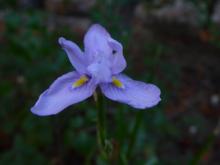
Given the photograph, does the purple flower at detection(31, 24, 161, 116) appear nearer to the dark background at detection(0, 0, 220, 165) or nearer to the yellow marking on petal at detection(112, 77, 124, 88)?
the yellow marking on petal at detection(112, 77, 124, 88)

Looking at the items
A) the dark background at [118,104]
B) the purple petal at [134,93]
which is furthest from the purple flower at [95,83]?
the dark background at [118,104]

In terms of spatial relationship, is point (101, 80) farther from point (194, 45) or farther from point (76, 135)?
point (194, 45)

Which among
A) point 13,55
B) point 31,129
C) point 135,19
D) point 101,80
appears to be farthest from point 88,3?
point 101,80

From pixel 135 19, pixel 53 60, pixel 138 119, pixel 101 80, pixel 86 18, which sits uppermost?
pixel 101 80

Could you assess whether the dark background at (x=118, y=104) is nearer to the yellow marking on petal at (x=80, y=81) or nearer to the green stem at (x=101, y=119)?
the green stem at (x=101, y=119)

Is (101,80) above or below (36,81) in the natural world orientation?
above

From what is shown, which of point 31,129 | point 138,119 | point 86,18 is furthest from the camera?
point 86,18

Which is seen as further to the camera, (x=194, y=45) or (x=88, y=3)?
(x=88, y=3)

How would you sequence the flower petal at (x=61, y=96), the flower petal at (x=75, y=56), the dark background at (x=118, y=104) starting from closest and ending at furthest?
1. the flower petal at (x=61, y=96)
2. the flower petal at (x=75, y=56)
3. the dark background at (x=118, y=104)

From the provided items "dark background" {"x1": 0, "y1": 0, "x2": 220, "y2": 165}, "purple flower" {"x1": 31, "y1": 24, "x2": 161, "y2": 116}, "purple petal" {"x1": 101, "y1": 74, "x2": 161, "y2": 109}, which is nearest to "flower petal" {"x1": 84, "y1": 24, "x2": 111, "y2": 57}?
"purple flower" {"x1": 31, "y1": 24, "x2": 161, "y2": 116}
